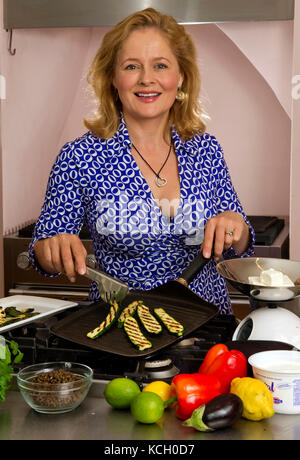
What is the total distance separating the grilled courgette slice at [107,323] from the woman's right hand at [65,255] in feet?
0.35

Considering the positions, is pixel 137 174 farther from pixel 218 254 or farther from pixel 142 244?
pixel 218 254

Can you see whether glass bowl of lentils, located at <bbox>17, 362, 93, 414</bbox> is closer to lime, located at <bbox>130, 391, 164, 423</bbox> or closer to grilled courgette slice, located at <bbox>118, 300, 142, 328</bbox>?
lime, located at <bbox>130, 391, 164, 423</bbox>

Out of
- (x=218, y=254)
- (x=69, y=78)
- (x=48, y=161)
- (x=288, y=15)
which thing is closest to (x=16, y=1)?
(x=69, y=78)

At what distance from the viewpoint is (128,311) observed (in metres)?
1.51

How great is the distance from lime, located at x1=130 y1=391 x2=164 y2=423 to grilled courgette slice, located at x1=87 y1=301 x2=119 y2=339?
12.4 inches

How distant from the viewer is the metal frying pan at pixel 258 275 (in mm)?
1354

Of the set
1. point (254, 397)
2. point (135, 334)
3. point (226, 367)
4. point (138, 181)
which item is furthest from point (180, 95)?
point (254, 397)

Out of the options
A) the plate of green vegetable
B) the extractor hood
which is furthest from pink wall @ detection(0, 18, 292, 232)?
the plate of green vegetable

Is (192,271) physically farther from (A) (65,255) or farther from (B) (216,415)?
(B) (216,415)

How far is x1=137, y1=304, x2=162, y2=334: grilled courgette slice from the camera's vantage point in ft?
4.65

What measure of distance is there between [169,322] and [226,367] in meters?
0.27

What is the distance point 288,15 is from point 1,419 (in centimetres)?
204

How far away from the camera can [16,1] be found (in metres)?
2.77

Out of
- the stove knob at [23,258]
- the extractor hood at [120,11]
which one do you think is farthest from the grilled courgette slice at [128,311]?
the extractor hood at [120,11]
